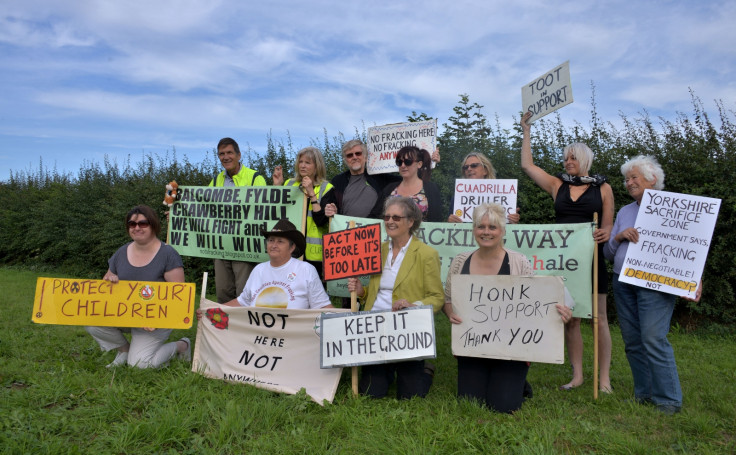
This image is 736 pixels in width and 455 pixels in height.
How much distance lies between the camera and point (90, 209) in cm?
1318

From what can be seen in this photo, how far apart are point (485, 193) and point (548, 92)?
1.19 metres

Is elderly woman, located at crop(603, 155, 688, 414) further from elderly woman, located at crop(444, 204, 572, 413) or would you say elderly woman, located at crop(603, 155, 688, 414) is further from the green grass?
elderly woman, located at crop(444, 204, 572, 413)

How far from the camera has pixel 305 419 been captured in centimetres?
379

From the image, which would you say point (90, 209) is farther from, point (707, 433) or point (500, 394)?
point (707, 433)

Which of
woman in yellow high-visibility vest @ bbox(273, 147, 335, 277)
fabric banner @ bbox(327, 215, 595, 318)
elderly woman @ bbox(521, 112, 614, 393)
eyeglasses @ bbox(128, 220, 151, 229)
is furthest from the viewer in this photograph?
woman in yellow high-visibility vest @ bbox(273, 147, 335, 277)

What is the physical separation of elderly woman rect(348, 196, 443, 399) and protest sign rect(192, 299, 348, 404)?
37cm

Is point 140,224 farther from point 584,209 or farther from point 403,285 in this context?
point 584,209

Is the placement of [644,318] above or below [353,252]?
below

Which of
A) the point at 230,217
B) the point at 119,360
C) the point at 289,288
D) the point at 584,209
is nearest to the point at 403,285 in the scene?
the point at 289,288

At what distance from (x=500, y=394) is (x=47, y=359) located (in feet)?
14.9

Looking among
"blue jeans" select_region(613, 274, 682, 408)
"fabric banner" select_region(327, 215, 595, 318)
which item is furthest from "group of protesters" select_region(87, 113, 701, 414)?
"fabric banner" select_region(327, 215, 595, 318)

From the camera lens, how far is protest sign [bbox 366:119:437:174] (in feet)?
18.9

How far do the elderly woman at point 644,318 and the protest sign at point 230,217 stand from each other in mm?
3114

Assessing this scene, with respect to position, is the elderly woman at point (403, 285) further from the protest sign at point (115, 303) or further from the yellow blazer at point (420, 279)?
the protest sign at point (115, 303)
